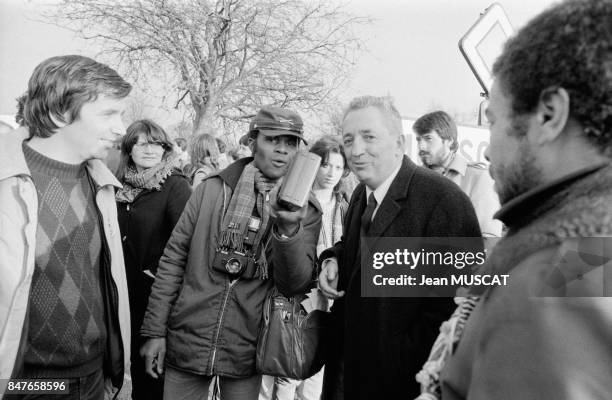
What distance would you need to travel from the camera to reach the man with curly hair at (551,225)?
28.6 inches

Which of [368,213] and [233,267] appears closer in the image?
[368,213]

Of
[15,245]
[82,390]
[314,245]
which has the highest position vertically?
[314,245]

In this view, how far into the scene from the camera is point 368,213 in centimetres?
219

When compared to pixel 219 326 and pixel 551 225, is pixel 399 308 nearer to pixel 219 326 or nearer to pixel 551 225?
pixel 219 326

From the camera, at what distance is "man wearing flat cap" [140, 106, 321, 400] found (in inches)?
102

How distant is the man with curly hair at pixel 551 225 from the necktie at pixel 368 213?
1.18 m

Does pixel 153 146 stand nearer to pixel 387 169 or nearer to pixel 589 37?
pixel 387 169

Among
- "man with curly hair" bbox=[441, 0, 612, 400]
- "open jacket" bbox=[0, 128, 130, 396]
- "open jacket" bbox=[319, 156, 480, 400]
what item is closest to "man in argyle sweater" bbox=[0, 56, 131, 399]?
"open jacket" bbox=[0, 128, 130, 396]

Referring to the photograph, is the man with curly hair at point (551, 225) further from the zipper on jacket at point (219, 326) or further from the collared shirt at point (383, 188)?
the zipper on jacket at point (219, 326)

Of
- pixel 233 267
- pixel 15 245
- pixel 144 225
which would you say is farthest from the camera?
pixel 144 225

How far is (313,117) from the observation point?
1452 centimetres

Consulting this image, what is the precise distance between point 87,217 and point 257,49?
11.8 m

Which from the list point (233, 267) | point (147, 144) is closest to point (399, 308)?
point (233, 267)

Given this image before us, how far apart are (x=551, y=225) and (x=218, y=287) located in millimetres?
2006
